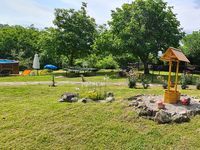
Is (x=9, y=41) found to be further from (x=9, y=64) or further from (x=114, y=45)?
(x=114, y=45)

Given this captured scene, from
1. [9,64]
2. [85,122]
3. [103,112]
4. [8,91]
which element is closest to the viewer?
[85,122]

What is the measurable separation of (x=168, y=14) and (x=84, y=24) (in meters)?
8.72

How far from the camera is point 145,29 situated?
23734mm

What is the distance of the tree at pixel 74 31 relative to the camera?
28.6 m

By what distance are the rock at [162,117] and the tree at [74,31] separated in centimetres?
2088

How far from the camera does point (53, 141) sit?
762 centimetres

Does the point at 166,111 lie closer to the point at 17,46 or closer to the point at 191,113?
the point at 191,113

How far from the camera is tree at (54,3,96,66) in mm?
28562

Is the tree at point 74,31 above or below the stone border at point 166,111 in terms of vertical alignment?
above

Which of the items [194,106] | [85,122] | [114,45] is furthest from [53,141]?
[114,45]

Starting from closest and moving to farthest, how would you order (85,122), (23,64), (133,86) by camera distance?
(85,122), (133,86), (23,64)

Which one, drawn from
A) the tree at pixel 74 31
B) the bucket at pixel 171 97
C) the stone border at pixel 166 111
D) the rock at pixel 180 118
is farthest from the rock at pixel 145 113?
the tree at pixel 74 31

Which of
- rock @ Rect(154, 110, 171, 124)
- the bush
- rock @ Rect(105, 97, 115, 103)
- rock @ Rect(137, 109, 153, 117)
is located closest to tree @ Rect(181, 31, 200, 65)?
the bush

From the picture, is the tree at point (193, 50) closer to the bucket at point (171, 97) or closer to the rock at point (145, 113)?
the bucket at point (171, 97)
